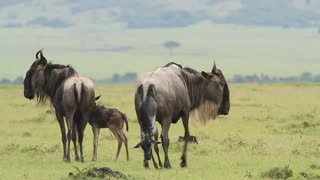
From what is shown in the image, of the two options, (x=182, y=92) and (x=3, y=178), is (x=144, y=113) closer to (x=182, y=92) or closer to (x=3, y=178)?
(x=182, y=92)

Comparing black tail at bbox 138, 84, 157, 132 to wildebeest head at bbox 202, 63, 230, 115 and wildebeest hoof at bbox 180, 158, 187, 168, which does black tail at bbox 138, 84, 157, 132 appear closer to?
wildebeest hoof at bbox 180, 158, 187, 168

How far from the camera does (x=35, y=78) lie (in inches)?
771

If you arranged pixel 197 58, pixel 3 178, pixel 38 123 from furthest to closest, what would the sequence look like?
pixel 197 58
pixel 38 123
pixel 3 178

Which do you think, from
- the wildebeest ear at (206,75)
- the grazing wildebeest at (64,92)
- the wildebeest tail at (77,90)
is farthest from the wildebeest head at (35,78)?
the wildebeest ear at (206,75)

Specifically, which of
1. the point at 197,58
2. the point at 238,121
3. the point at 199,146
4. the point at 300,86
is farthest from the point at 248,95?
the point at 197,58

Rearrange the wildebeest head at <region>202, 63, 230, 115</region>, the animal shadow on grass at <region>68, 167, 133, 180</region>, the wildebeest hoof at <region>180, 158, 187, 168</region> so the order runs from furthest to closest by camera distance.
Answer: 1. the wildebeest head at <region>202, 63, 230, 115</region>
2. the wildebeest hoof at <region>180, 158, 187, 168</region>
3. the animal shadow on grass at <region>68, 167, 133, 180</region>

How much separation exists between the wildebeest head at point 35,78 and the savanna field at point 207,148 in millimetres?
1401

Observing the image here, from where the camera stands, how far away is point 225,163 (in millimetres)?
18375

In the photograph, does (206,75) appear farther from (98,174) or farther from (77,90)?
(98,174)

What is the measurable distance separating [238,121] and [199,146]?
8751 mm

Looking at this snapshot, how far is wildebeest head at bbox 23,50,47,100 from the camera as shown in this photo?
770 inches

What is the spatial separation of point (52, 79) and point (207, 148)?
4.05m

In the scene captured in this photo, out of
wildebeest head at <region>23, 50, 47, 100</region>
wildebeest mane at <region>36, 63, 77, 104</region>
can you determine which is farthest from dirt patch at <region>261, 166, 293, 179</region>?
wildebeest head at <region>23, 50, 47, 100</region>

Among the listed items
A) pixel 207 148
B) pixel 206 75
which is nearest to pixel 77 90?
pixel 206 75
